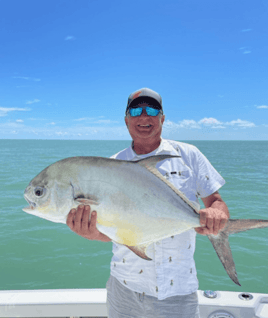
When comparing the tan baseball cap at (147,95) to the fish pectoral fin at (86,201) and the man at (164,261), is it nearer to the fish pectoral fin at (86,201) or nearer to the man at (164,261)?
the man at (164,261)

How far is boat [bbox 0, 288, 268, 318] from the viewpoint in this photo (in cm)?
329

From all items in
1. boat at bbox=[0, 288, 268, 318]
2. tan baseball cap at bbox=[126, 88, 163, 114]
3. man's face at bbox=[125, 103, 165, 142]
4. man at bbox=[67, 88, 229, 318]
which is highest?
tan baseball cap at bbox=[126, 88, 163, 114]

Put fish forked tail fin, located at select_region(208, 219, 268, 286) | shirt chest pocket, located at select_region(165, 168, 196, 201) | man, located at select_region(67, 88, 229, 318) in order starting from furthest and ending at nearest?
shirt chest pocket, located at select_region(165, 168, 196, 201) → man, located at select_region(67, 88, 229, 318) → fish forked tail fin, located at select_region(208, 219, 268, 286)

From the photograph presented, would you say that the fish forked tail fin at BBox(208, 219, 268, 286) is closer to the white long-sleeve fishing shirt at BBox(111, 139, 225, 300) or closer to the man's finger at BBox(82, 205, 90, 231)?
the white long-sleeve fishing shirt at BBox(111, 139, 225, 300)

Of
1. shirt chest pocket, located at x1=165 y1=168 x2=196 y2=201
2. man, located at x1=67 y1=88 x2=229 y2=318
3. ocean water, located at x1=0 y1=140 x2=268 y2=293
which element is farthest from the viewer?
ocean water, located at x1=0 y1=140 x2=268 y2=293

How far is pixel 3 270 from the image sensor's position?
7180mm

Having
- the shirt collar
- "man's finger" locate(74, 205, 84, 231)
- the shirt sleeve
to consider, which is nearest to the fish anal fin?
the shirt sleeve

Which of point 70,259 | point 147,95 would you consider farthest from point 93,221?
point 70,259

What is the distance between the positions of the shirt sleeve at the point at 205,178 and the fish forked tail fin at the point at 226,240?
409 mm

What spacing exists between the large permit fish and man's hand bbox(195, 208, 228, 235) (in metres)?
0.03

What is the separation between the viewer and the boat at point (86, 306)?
10.8 feet

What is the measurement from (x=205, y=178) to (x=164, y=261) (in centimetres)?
71

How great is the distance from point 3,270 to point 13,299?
14.3 ft

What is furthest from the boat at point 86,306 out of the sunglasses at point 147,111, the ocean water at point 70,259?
the ocean water at point 70,259
